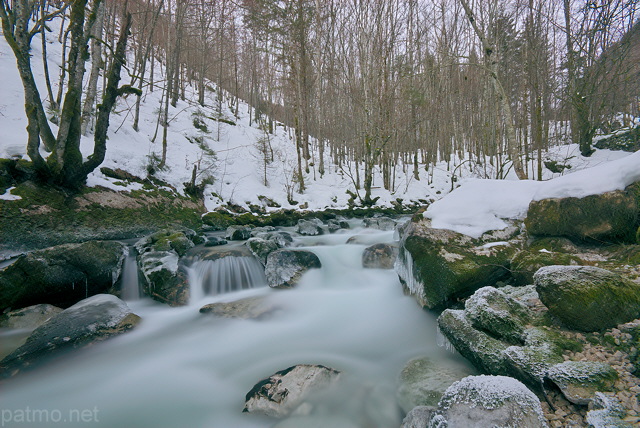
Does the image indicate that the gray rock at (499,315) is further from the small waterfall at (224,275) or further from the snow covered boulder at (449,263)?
the small waterfall at (224,275)

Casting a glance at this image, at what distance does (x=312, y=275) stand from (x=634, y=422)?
4.46 m

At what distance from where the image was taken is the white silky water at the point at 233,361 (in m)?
2.53

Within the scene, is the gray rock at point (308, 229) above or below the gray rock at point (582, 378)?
above

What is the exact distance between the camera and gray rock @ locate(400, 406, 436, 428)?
1.82 m

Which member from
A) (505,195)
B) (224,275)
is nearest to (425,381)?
(505,195)

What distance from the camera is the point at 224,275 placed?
17.5ft

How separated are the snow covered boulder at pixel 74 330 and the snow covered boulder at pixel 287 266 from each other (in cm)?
220

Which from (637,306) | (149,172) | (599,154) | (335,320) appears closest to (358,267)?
(335,320)

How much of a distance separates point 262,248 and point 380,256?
2.47m

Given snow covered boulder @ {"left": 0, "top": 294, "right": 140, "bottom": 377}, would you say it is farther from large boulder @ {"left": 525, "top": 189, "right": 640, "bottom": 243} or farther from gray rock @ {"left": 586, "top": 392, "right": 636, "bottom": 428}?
large boulder @ {"left": 525, "top": 189, "right": 640, "bottom": 243}

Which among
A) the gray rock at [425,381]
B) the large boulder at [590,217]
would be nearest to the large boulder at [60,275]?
the gray rock at [425,381]

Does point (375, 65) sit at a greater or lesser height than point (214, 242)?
greater

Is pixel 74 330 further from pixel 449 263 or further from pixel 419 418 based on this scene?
pixel 449 263

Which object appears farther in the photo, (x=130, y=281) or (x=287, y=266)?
(x=287, y=266)
